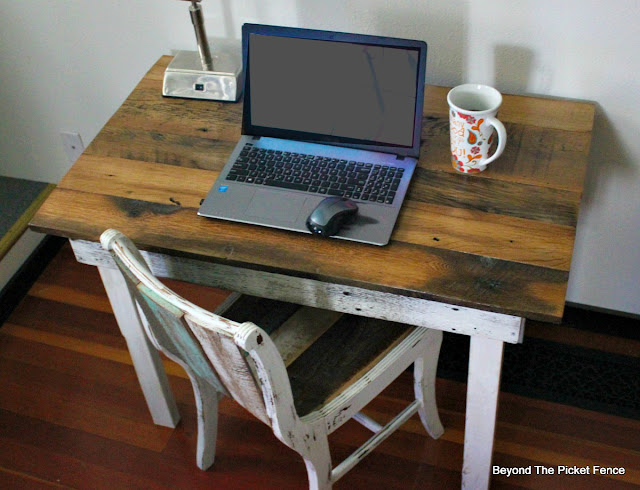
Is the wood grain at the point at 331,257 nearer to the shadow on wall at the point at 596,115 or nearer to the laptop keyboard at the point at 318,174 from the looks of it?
the laptop keyboard at the point at 318,174

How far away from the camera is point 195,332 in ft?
3.62

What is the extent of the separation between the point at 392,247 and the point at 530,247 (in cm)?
22

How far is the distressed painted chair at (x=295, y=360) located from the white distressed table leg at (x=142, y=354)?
0.42ft

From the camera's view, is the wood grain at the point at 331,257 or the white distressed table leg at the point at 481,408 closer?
the wood grain at the point at 331,257

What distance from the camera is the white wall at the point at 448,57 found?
1479 millimetres

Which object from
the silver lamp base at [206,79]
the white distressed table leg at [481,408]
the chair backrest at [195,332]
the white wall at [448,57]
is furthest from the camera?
the silver lamp base at [206,79]

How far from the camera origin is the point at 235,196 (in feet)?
4.48

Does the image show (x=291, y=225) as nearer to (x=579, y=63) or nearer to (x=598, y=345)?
(x=579, y=63)

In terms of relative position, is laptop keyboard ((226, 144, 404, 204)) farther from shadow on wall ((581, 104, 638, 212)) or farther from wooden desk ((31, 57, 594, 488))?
shadow on wall ((581, 104, 638, 212))

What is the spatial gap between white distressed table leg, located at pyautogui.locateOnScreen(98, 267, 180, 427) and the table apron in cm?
8

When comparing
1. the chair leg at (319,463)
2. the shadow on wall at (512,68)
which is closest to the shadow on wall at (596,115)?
the shadow on wall at (512,68)

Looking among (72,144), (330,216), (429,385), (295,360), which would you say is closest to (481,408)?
(429,385)

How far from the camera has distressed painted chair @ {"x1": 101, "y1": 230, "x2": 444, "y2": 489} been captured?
1.09 metres

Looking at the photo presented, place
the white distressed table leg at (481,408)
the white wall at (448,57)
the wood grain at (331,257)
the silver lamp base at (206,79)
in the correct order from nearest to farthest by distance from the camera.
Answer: the wood grain at (331,257), the white distressed table leg at (481,408), the white wall at (448,57), the silver lamp base at (206,79)
